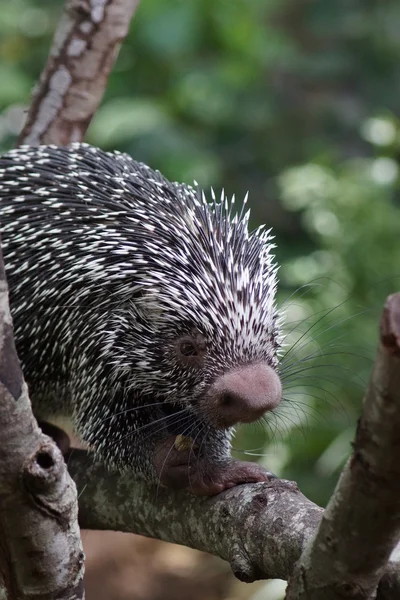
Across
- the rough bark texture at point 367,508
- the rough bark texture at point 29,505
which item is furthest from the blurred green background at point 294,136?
the rough bark texture at point 367,508

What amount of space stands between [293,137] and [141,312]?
15.8 ft

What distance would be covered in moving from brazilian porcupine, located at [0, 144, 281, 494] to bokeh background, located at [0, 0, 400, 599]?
125cm

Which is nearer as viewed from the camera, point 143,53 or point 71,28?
point 71,28

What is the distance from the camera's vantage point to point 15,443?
1.81 metres

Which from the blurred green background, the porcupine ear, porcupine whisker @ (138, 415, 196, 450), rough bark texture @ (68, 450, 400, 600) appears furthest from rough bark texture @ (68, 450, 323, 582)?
the blurred green background

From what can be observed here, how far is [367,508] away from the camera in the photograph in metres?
1.56

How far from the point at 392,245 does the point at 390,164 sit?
65 centimetres

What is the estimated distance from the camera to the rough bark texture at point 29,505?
1.78 m

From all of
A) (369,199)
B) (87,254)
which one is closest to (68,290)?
(87,254)

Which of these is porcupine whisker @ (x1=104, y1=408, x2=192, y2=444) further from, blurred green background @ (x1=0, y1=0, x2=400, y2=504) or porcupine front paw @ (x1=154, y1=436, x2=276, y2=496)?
blurred green background @ (x1=0, y1=0, x2=400, y2=504)

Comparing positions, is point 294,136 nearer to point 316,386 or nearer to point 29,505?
point 316,386

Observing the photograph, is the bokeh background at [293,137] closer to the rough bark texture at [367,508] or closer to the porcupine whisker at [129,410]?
the porcupine whisker at [129,410]

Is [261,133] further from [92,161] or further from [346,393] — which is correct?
[92,161]

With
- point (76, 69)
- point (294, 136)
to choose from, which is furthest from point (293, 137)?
point (76, 69)
